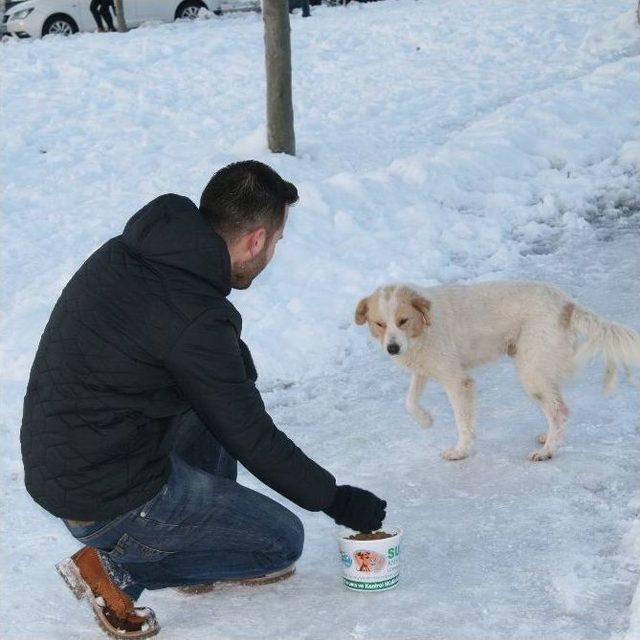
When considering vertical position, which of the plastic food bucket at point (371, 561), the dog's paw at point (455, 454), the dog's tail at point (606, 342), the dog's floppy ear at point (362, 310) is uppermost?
the dog's floppy ear at point (362, 310)

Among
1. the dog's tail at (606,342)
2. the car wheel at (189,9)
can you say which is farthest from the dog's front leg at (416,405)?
the car wheel at (189,9)

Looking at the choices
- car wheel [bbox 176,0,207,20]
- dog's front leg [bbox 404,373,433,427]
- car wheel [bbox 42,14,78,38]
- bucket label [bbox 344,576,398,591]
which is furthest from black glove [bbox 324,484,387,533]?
car wheel [bbox 176,0,207,20]

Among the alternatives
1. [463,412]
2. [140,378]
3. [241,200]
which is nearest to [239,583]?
[140,378]

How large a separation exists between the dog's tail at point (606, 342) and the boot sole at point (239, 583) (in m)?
2.18

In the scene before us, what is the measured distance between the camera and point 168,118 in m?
13.1

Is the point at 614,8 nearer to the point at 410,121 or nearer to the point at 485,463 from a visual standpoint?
the point at 410,121

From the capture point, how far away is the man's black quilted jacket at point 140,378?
11.4ft

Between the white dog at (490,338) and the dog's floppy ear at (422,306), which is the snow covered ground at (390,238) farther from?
the dog's floppy ear at (422,306)

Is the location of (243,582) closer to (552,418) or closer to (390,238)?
(552,418)

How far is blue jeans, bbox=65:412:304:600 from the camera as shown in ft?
12.5

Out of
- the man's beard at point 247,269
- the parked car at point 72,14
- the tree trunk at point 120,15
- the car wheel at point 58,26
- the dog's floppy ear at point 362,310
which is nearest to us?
the man's beard at point 247,269

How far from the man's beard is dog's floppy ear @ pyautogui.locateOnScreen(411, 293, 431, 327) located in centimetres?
196

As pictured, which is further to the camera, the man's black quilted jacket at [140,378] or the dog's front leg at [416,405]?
the dog's front leg at [416,405]

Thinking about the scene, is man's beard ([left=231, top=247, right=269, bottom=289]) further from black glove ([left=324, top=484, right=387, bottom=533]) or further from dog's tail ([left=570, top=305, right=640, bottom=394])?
dog's tail ([left=570, top=305, right=640, bottom=394])
